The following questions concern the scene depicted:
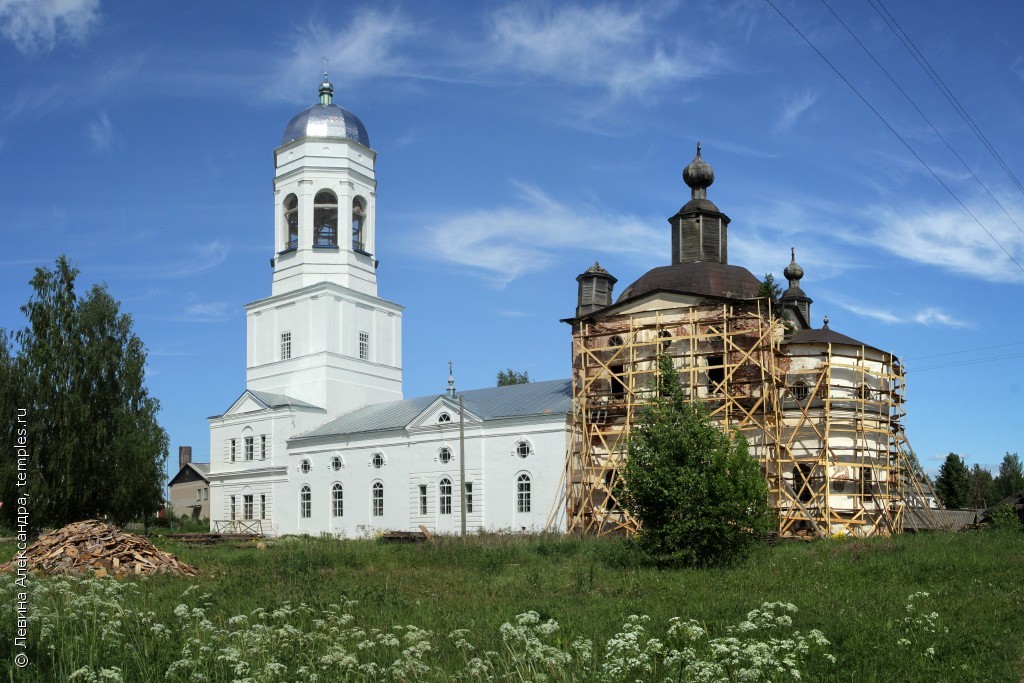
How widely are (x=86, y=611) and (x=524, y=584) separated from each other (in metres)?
8.01

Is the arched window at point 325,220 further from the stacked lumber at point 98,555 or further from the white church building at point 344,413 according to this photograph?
the stacked lumber at point 98,555

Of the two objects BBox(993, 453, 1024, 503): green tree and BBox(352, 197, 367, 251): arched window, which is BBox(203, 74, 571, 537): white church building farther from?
BBox(993, 453, 1024, 503): green tree

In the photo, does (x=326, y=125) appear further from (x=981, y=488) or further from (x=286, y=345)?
(x=981, y=488)

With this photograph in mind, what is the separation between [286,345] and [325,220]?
5.90m

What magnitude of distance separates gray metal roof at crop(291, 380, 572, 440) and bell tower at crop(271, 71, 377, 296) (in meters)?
6.11

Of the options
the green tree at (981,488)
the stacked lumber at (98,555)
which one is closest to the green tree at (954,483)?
the green tree at (981,488)

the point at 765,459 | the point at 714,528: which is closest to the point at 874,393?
the point at 765,459

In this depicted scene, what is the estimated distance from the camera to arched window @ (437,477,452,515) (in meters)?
34.5

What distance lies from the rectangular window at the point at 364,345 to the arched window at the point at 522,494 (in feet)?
42.1

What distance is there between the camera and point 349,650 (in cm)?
937

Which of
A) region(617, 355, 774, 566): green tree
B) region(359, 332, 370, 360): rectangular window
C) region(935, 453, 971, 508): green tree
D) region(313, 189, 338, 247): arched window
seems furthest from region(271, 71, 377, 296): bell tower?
region(935, 453, 971, 508): green tree

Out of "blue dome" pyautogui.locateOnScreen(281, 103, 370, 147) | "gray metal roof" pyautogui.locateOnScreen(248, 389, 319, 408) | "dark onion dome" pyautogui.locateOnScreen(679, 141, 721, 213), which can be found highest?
"blue dome" pyautogui.locateOnScreen(281, 103, 370, 147)

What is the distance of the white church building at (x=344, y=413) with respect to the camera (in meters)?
33.2

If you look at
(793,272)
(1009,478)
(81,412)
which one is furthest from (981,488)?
(81,412)
